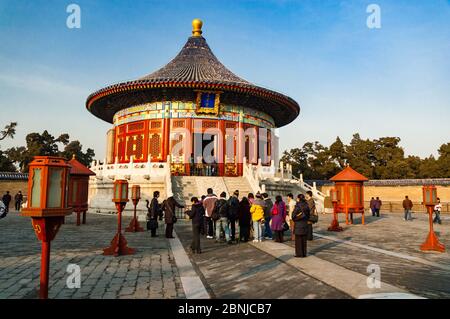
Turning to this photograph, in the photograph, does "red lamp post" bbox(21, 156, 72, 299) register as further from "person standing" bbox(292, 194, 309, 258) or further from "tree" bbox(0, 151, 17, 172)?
"tree" bbox(0, 151, 17, 172)

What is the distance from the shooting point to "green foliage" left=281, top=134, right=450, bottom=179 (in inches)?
1489

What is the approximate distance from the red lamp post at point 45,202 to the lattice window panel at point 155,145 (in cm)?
2077

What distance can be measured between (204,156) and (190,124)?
2430mm

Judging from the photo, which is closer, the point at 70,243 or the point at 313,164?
the point at 70,243

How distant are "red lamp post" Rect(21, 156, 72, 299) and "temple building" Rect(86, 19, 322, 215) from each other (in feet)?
56.0

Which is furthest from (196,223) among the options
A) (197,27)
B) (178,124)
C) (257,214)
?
(197,27)

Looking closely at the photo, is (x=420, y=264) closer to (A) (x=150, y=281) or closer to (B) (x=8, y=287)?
(A) (x=150, y=281)

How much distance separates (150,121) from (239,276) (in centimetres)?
2121

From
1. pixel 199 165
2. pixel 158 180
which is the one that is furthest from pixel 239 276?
pixel 199 165

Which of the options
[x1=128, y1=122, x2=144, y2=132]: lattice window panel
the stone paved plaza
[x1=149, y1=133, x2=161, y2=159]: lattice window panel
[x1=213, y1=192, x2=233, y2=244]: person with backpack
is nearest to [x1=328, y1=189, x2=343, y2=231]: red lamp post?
the stone paved plaza

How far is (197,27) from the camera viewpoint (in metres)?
32.6

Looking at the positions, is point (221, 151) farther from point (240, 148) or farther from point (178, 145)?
point (178, 145)
